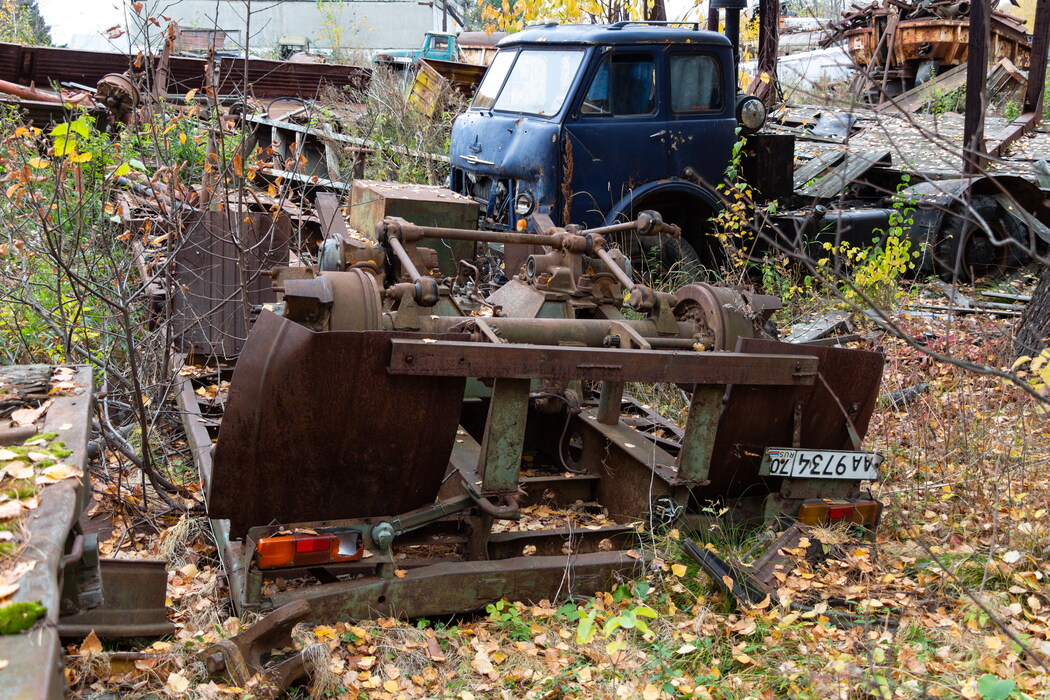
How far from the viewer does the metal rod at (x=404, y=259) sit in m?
4.19

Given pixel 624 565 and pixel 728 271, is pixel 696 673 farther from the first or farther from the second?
pixel 728 271

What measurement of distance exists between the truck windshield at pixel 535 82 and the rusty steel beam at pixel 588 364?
4969 millimetres

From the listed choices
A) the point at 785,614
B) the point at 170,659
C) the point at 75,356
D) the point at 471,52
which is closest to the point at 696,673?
the point at 785,614

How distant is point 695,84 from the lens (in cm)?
884

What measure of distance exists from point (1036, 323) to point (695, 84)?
12.7 feet

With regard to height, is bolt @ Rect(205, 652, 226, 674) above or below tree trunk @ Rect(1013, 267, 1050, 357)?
below

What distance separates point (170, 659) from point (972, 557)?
10.6 ft

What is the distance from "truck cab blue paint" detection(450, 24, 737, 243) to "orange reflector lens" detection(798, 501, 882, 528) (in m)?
4.41

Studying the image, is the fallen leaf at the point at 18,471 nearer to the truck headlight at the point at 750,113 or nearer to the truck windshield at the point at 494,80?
the truck windshield at the point at 494,80

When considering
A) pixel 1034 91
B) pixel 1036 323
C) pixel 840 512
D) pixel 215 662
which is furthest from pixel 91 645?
pixel 1034 91

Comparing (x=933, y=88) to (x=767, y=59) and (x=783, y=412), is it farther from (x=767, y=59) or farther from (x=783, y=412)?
(x=783, y=412)

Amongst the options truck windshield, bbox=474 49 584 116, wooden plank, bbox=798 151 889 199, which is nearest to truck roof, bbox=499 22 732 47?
truck windshield, bbox=474 49 584 116

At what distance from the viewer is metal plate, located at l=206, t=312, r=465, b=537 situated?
3.38 m

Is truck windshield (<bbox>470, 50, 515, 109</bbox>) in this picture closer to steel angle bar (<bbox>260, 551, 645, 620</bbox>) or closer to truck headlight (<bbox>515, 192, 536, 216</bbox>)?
truck headlight (<bbox>515, 192, 536, 216</bbox>)
